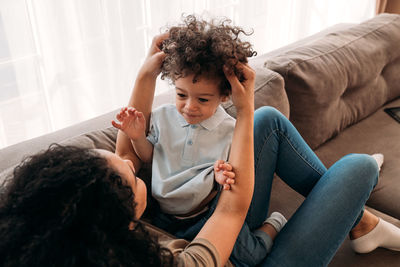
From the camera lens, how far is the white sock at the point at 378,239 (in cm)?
136

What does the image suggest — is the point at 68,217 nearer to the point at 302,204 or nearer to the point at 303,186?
the point at 302,204

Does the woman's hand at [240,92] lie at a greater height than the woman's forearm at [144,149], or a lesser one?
greater

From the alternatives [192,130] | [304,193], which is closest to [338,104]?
[304,193]

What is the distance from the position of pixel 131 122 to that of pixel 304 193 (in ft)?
2.16

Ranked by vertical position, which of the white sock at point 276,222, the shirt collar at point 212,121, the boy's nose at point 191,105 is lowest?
the white sock at point 276,222

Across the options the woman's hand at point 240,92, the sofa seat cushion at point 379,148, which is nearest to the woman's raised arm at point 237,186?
the woman's hand at point 240,92

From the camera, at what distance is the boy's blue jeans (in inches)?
42.5

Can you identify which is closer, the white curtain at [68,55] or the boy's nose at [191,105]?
the boy's nose at [191,105]

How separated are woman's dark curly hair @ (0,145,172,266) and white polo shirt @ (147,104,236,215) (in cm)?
38

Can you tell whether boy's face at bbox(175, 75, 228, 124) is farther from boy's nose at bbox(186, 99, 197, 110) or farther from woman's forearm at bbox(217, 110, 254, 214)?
woman's forearm at bbox(217, 110, 254, 214)

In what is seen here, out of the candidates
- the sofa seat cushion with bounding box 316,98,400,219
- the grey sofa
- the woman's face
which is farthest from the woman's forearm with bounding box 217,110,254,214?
the sofa seat cushion with bounding box 316,98,400,219

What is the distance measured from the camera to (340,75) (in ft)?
6.22

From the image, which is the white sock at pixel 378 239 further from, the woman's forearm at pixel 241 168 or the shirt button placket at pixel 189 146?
the shirt button placket at pixel 189 146

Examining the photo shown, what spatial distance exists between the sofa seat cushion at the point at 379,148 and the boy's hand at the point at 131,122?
1059mm
